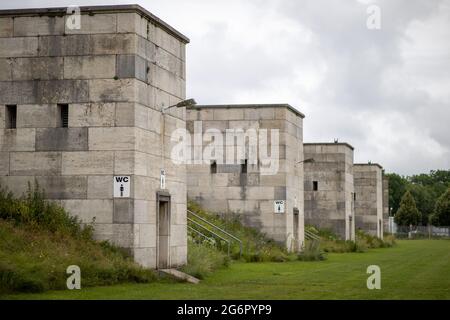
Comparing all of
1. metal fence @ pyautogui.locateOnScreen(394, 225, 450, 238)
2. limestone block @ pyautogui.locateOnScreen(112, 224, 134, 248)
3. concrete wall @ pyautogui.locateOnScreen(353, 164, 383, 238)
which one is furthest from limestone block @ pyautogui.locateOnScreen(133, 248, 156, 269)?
metal fence @ pyautogui.locateOnScreen(394, 225, 450, 238)

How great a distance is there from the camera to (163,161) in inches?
984

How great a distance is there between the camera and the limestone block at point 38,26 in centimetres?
2355

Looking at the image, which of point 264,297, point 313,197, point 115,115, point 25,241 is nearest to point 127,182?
point 115,115

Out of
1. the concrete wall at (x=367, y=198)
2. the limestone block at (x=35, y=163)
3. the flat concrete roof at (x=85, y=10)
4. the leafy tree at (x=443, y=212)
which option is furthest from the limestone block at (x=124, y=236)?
→ the leafy tree at (x=443, y=212)

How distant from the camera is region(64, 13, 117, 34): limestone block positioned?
2339 cm

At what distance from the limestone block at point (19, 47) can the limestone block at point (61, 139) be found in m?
2.20

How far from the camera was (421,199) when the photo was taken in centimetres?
14612

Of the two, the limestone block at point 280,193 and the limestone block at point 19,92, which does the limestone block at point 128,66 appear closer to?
the limestone block at point 19,92

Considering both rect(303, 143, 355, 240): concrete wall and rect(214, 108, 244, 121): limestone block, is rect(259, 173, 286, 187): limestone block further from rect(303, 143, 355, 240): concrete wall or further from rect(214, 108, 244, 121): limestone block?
rect(303, 143, 355, 240): concrete wall

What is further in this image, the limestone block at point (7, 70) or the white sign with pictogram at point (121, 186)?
the limestone block at point (7, 70)

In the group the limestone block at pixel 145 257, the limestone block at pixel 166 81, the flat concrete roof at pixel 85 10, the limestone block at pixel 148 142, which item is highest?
the flat concrete roof at pixel 85 10

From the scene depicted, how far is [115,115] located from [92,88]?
3.25 ft
